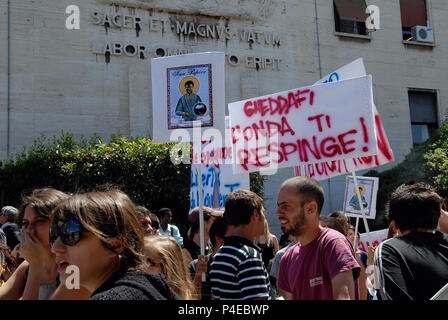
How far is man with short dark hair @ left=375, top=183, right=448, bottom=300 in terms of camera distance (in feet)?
8.50

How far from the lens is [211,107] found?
5.59 metres

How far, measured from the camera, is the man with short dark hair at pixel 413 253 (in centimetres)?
259

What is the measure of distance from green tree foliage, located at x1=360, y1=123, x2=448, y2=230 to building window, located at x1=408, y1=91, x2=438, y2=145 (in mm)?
3211

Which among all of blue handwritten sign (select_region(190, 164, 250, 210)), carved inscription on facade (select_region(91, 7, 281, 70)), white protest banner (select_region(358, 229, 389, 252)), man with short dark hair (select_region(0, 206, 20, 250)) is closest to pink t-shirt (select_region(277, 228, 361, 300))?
blue handwritten sign (select_region(190, 164, 250, 210))

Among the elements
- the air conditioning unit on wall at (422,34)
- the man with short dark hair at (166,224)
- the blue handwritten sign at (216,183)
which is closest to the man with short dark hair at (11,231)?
the man with short dark hair at (166,224)

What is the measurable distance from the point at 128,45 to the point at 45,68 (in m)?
2.33

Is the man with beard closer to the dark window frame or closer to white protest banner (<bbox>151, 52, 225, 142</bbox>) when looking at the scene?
white protest banner (<bbox>151, 52, 225, 142</bbox>)

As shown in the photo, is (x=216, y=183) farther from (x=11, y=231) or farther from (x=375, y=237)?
(x=11, y=231)

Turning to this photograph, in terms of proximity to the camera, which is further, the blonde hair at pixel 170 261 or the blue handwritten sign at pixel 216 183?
the blue handwritten sign at pixel 216 183

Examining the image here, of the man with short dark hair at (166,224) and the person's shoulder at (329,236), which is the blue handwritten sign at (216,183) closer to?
the man with short dark hair at (166,224)

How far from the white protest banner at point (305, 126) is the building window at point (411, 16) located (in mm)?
14522

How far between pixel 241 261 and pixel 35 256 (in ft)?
3.89

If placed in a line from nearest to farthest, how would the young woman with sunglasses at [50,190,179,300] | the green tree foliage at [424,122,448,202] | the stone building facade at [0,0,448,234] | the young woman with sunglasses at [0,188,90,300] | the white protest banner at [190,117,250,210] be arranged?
the young woman with sunglasses at [50,190,179,300], the young woman with sunglasses at [0,188,90,300], the white protest banner at [190,117,250,210], the green tree foliage at [424,122,448,202], the stone building facade at [0,0,448,234]
